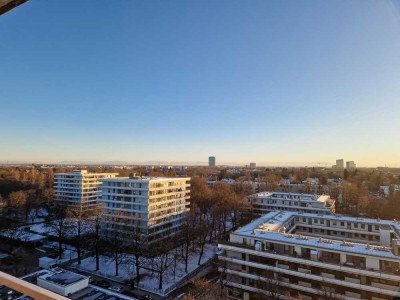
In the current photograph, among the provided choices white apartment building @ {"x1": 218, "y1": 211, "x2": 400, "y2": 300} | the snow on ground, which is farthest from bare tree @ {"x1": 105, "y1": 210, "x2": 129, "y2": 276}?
white apartment building @ {"x1": 218, "y1": 211, "x2": 400, "y2": 300}

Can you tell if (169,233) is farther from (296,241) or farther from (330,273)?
(330,273)

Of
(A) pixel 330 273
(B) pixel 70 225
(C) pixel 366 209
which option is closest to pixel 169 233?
(B) pixel 70 225

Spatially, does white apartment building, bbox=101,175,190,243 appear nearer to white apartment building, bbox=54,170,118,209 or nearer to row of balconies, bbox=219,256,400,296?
row of balconies, bbox=219,256,400,296

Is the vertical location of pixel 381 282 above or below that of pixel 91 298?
above

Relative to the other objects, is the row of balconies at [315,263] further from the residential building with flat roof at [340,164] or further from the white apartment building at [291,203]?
the residential building with flat roof at [340,164]

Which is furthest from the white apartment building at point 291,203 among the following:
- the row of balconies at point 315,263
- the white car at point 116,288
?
the white car at point 116,288
